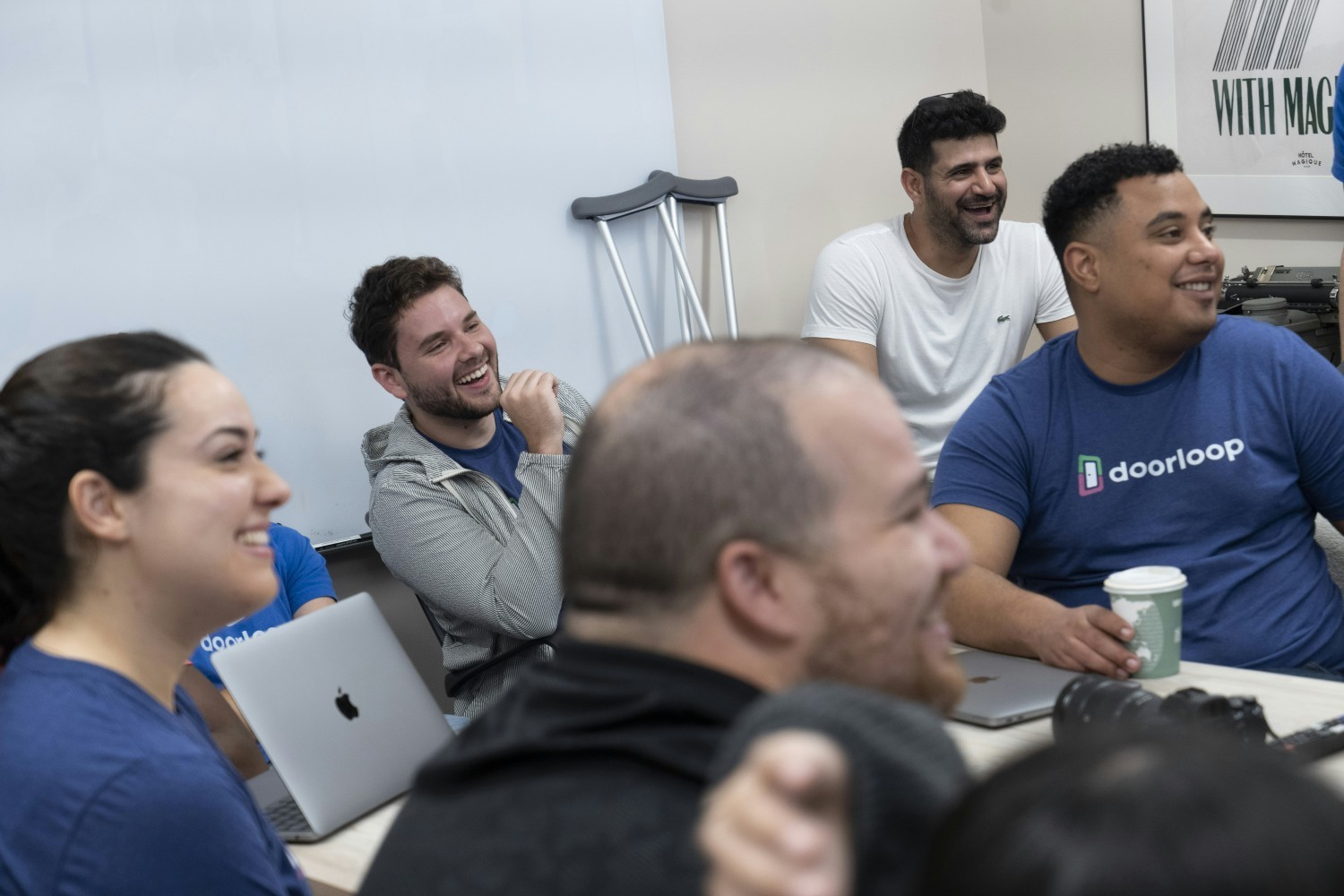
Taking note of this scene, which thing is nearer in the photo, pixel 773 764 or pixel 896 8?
pixel 773 764

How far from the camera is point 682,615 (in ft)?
2.40

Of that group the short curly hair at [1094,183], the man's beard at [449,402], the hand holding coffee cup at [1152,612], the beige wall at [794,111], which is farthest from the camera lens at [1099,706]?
the beige wall at [794,111]

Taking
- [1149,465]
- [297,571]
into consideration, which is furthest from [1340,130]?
[297,571]

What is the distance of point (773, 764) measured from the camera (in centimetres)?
43

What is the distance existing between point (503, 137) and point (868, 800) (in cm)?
302

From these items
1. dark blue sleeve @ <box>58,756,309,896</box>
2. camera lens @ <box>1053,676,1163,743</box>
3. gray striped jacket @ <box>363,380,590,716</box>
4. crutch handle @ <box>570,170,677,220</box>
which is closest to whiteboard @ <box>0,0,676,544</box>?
crutch handle @ <box>570,170,677,220</box>

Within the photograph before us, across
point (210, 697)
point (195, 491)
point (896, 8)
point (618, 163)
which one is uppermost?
point (896, 8)

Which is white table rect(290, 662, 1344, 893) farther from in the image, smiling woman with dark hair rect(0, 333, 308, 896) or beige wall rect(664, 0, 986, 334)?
beige wall rect(664, 0, 986, 334)

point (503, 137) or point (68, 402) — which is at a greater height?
point (503, 137)

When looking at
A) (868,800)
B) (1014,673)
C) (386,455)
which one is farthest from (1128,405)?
(868,800)

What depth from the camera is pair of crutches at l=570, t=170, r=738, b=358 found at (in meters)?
3.42

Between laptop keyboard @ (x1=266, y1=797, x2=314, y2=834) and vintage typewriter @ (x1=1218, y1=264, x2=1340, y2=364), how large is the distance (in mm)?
2470

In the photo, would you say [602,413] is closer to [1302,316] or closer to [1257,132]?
[1302,316]

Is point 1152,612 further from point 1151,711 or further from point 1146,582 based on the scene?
point 1151,711
